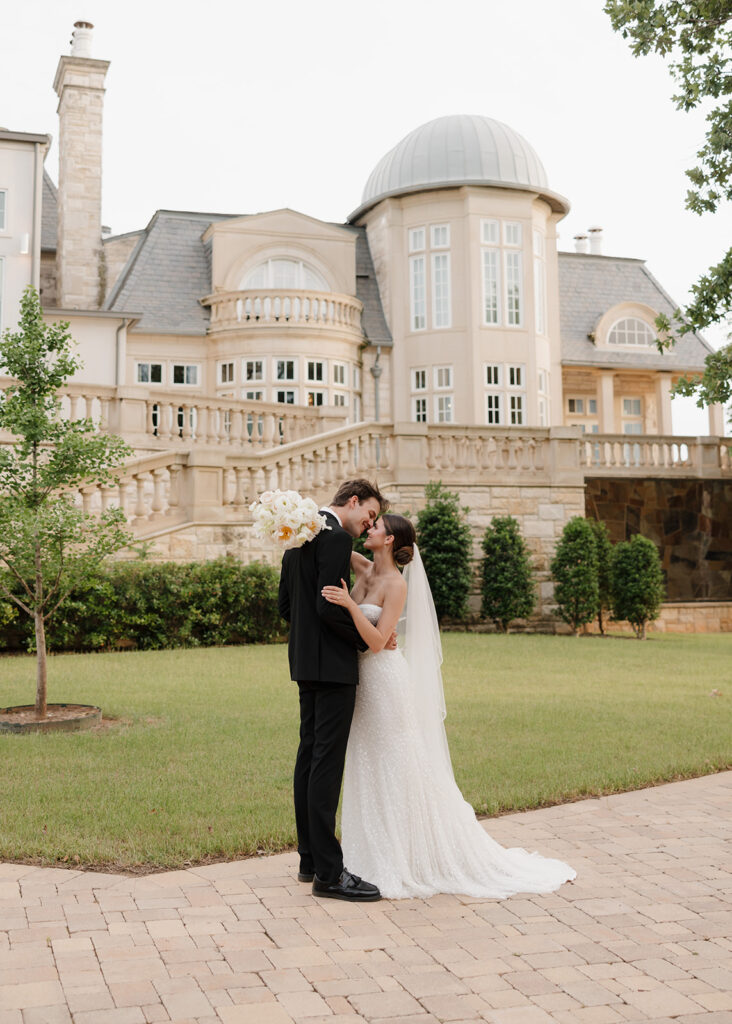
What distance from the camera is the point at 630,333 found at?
35781mm

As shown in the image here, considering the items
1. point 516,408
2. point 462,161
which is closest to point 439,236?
point 462,161

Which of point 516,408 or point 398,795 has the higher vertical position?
point 516,408

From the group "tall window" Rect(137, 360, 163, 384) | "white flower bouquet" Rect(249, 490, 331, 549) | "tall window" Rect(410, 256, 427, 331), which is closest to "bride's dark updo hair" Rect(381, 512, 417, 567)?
"white flower bouquet" Rect(249, 490, 331, 549)

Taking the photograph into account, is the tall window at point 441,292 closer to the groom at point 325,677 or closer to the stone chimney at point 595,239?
the stone chimney at point 595,239

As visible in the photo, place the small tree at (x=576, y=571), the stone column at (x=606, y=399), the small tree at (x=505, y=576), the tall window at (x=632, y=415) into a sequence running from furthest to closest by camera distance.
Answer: the tall window at (x=632, y=415) < the stone column at (x=606, y=399) < the small tree at (x=576, y=571) < the small tree at (x=505, y=576)

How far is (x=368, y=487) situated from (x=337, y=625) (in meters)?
0.71

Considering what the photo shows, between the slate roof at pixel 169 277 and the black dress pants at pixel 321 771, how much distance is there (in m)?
25.7

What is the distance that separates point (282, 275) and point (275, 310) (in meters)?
2.17

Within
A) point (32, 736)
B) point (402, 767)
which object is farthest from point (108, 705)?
point (402, 767)

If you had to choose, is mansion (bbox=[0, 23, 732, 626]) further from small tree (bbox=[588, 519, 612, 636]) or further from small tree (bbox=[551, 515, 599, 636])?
small tree (bbox=[551, 515, 599, 636])

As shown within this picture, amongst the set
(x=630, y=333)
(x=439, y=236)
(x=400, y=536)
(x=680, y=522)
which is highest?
(x=439, y=236)

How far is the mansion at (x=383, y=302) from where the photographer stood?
1046 inches

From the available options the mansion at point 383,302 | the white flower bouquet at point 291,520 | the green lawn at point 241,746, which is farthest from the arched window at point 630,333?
the white flower bouquet at point 291,520

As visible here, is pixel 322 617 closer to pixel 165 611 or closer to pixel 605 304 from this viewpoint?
pixel 165 611
